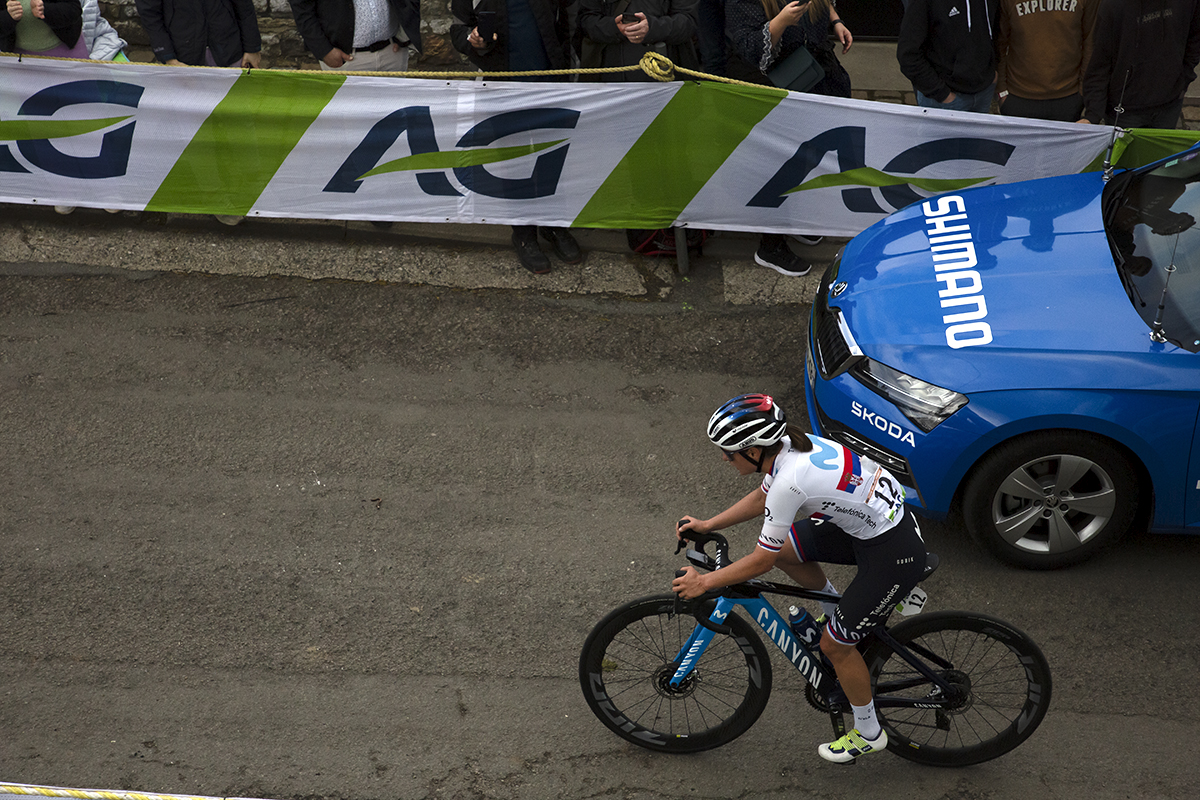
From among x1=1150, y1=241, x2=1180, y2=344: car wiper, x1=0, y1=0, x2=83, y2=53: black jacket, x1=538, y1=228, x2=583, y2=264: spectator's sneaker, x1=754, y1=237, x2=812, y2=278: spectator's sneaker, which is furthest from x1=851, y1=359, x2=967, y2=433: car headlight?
x1=0, y1=0, x2=83, y2=53: black jacket

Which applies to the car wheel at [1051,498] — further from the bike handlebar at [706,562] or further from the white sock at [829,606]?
the bike handlebar at [706,562]

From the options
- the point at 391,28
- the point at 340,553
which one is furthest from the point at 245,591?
the point at 391,28

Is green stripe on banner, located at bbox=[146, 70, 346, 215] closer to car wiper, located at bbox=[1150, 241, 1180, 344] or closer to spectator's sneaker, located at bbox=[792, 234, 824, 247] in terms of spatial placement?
spectator's sneaker, located at bbox=[792, 234, 824, 247]

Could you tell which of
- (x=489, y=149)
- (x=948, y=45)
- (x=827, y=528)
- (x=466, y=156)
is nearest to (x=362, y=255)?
(x=466, y=156)

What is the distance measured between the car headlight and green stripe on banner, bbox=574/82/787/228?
2.72m

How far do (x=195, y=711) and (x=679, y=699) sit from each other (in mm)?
2050

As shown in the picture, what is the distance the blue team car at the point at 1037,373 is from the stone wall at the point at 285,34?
20.8 feet

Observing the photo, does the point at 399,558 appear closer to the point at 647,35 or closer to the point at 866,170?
the point at 647,35

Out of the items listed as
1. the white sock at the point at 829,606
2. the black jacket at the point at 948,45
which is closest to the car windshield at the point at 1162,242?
the white sock at the point at 829,606

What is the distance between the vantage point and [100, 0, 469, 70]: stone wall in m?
10.4

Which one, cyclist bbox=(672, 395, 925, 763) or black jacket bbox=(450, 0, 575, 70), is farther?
black jacket bbox=(450, 0, 575, 70)

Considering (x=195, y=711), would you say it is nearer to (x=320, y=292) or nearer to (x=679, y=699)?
(x=679, y=699)

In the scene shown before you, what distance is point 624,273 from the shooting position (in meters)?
7.69

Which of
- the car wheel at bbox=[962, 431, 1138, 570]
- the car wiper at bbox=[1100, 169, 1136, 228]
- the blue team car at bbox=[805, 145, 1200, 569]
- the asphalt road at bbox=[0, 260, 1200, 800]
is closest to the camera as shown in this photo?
the asphalt road at bbox=[0, 260, 1200, 800]
